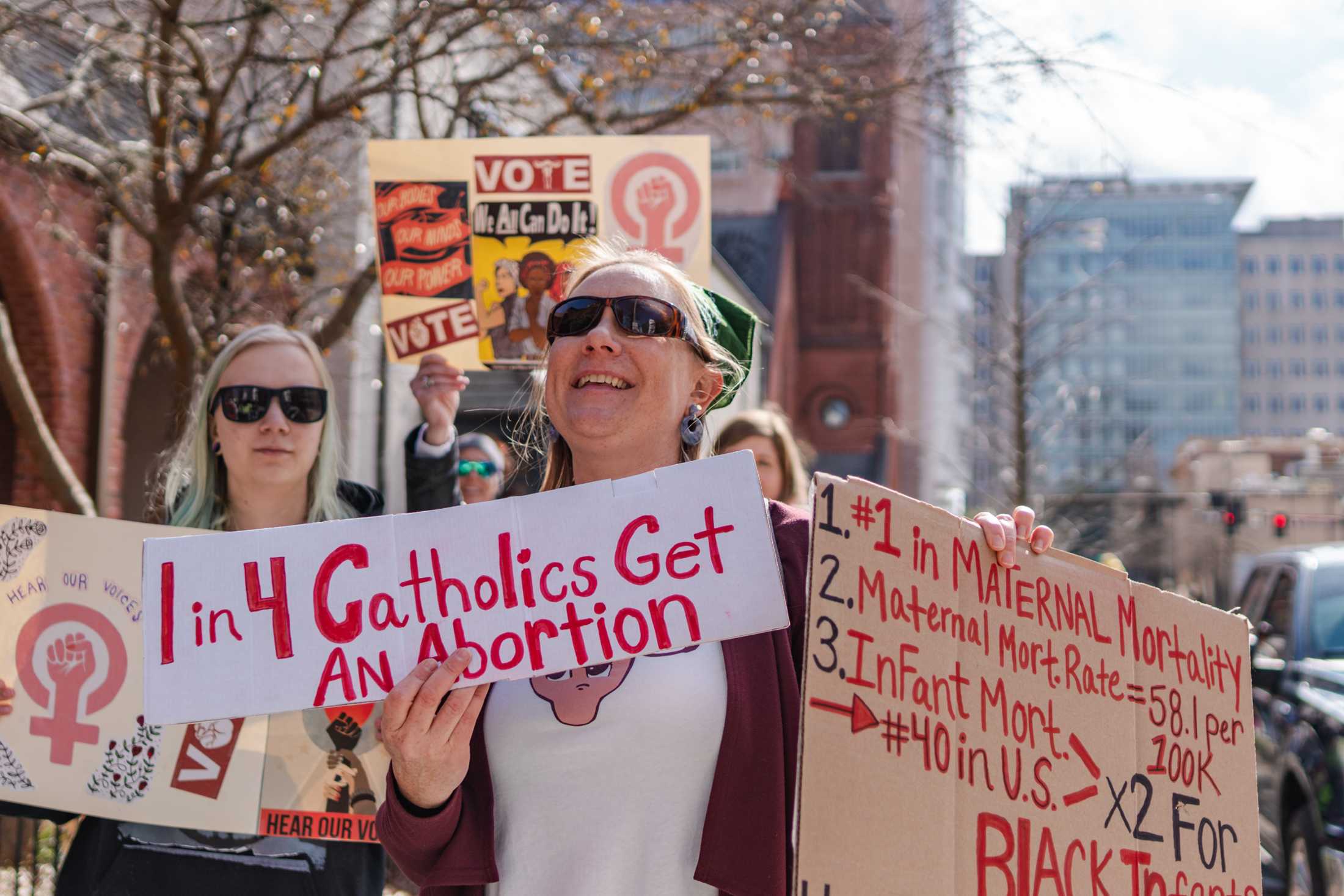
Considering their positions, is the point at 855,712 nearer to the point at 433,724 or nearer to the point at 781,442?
the point at 433,724

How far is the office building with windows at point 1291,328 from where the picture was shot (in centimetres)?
12175

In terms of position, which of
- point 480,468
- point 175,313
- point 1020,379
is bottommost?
point 480,468

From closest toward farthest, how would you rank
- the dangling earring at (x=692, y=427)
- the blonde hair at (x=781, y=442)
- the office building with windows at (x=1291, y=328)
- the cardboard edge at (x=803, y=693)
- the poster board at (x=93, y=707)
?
1. the cardboard edge at (x=803, y=693)
2. the dangling earring at (x=692, y=427)
3. the poster board at (x=93, y=707)
4. the blonde hair at (x=781, y=442)
5. the office building with windows at (x=1291, y=328)

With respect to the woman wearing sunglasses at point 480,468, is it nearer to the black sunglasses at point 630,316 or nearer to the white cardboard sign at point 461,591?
the black sunglasses at point 630,316

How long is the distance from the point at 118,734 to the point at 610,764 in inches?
58.8

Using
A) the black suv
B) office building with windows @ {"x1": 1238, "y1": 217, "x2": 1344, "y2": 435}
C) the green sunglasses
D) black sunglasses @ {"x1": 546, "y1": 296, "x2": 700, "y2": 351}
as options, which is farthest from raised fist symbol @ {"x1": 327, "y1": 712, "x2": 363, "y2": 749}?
office building with windows @ {"x1": 1238, "y1": 217, "x2": 1344, "y2": 435}

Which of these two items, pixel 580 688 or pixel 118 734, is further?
pixel 118 734

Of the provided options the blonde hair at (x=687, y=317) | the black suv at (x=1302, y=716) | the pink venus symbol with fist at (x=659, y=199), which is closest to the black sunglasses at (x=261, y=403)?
the blonde hair at (x=687, y=317)

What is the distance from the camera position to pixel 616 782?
1.80m

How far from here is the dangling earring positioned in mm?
2105

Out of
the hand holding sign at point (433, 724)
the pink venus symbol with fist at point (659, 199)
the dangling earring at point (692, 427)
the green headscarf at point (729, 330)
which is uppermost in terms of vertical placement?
the pink venus symbol with fist at point (659, 199)

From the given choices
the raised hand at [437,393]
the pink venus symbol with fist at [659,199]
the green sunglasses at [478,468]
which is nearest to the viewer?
the raised hand at [437,393]

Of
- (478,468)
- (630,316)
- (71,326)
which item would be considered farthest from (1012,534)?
(71,326)

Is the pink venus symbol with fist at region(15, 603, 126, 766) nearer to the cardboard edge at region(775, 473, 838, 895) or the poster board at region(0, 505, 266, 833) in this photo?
the poster board at region(0, 505, 266, 833)
